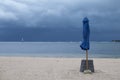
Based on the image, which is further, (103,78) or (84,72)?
(84,72)

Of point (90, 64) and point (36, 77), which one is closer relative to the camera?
point (36, 77)

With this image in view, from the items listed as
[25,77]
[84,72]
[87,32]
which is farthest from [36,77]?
[87,32]

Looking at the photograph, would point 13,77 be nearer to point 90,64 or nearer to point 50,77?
point 50,77

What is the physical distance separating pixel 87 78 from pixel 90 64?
174 centimetres

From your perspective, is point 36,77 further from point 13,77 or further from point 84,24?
point 84,24

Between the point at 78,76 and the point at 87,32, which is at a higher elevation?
the point at 87,32

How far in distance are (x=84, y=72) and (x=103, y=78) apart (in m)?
1.42

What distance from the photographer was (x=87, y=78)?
1147cm

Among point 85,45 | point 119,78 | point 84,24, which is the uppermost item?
point 84,24

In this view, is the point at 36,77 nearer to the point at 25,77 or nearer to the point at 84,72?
the point at 25,77

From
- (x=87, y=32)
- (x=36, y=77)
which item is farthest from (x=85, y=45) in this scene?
(x=36, y=77)

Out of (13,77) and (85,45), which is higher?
(85,45)

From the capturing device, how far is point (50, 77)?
11758 mm

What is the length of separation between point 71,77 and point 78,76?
42cm
